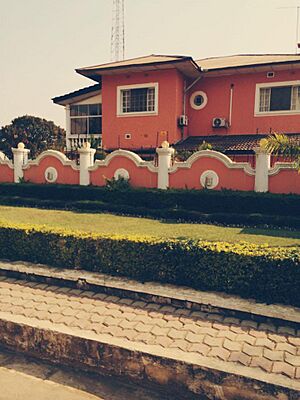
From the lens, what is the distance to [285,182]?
40.0 feet

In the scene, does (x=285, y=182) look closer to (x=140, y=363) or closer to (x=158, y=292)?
(x=158, y=292)

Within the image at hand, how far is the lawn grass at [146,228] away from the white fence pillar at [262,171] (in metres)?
2.22

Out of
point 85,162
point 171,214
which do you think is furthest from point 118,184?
point 171,214

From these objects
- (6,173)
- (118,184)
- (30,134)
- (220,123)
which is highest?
(30,134)

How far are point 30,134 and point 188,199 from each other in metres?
37.4

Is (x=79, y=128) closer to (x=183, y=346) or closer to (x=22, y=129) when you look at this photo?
(x=183, y=346)

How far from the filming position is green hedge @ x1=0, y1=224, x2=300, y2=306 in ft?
18.8

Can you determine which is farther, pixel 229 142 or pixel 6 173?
pixel 229 142

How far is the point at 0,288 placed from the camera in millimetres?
7020

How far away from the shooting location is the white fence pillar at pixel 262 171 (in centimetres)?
1231

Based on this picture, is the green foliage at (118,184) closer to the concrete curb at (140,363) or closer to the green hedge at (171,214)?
the green hedge at (171,214)

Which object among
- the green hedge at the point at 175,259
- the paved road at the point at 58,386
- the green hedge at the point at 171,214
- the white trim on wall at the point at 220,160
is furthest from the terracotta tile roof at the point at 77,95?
the paved road at the point at 58,386

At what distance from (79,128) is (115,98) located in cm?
452

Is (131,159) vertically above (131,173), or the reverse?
(131,159)
